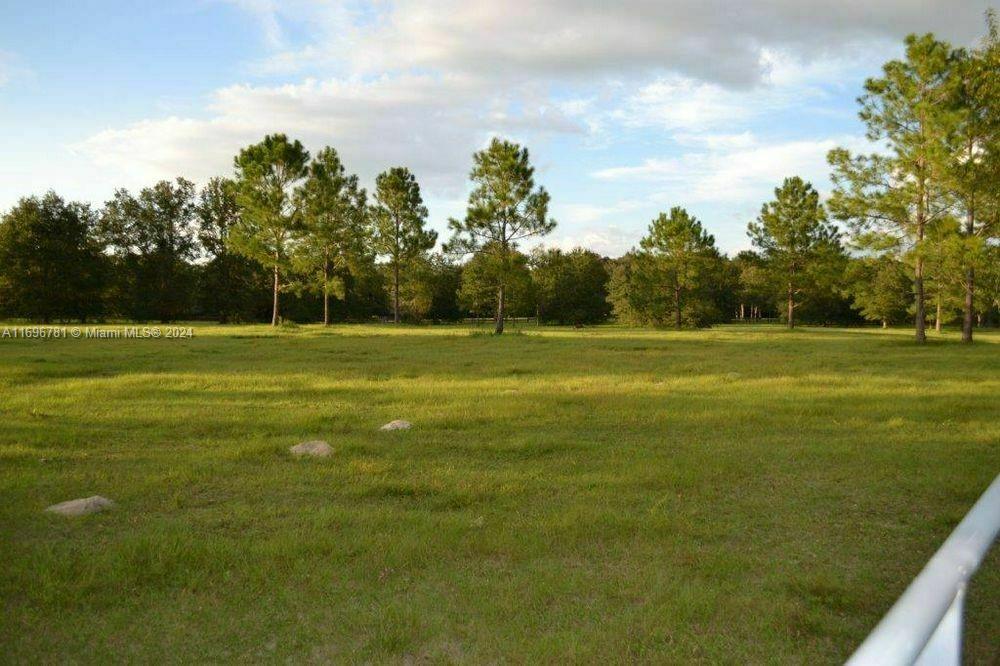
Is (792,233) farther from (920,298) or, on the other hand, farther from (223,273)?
(223,273)

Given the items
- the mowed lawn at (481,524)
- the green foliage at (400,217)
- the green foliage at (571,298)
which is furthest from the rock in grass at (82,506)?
the green foliage at (571,298)

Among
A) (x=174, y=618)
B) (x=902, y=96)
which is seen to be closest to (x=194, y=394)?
(x=174, y=618)

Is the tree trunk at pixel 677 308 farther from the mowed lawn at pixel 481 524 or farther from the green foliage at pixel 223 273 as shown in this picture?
the mowed lawn at pixel 481 524

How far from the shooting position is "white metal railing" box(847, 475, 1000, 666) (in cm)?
113

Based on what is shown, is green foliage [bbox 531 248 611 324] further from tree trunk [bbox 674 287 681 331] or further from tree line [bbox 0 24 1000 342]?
tree trunk [bbox 674 287 681 331]

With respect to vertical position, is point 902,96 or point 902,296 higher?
point 902,96

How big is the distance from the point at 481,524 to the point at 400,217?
188ft

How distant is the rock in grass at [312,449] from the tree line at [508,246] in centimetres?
1310

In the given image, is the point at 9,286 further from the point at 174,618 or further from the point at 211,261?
the point at 174,618

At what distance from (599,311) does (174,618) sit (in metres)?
77.1

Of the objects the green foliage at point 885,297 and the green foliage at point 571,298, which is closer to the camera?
the green foliage at point 885,297

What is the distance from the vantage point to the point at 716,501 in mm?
6758

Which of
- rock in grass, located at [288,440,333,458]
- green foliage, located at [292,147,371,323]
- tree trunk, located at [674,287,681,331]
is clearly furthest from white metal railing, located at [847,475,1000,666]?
tree trunk, located at [674,287,681,331]

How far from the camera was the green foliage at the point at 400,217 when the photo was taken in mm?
60594
